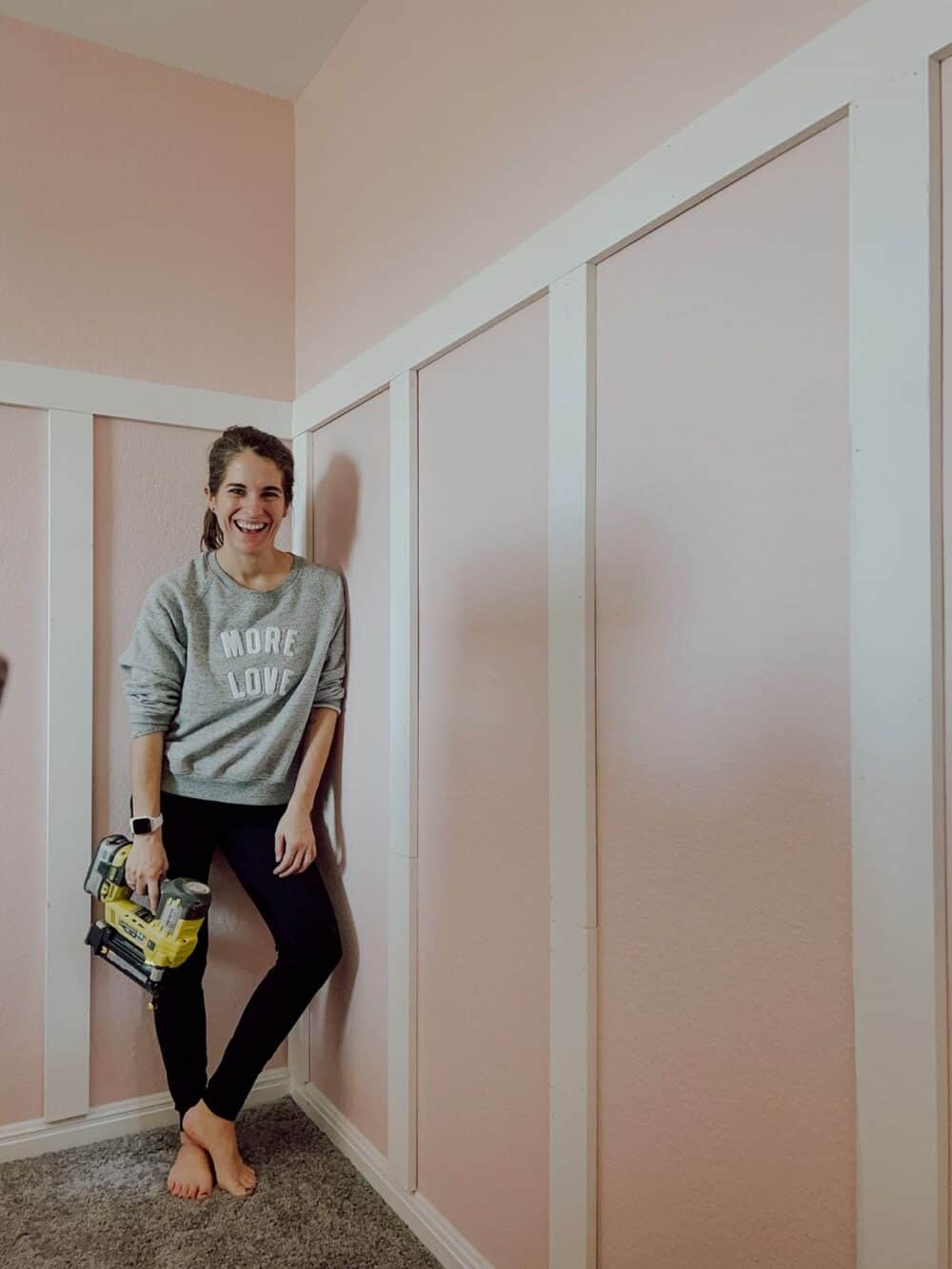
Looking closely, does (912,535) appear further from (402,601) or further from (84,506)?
(84,506)

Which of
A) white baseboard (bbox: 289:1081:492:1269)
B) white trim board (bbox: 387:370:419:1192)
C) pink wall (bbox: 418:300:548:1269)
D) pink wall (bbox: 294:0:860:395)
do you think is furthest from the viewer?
white trim board (bbox: 387:370:419:1192)

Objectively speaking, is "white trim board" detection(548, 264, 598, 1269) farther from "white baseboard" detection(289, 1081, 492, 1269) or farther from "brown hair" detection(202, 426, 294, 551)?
"brown hair" detection(202, 426, 294, 551)

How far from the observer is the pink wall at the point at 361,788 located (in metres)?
2.10

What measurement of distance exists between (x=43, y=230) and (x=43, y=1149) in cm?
222

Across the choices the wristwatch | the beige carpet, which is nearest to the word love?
the wristwatch

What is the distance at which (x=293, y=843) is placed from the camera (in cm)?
218

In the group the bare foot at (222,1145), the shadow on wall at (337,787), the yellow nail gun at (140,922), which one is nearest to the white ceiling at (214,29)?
the shadow on wall at (337,787)

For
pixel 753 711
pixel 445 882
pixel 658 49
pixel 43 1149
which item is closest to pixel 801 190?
pixel 658 49

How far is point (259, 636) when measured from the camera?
7.17ft

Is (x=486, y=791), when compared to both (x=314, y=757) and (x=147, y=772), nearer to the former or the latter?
(x=314, y=757)

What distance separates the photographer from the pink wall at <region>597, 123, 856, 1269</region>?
1103mm

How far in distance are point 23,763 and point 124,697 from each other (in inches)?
10.8

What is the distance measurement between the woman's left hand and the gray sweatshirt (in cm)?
8

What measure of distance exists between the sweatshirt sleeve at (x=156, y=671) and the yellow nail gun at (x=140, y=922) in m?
0.31
